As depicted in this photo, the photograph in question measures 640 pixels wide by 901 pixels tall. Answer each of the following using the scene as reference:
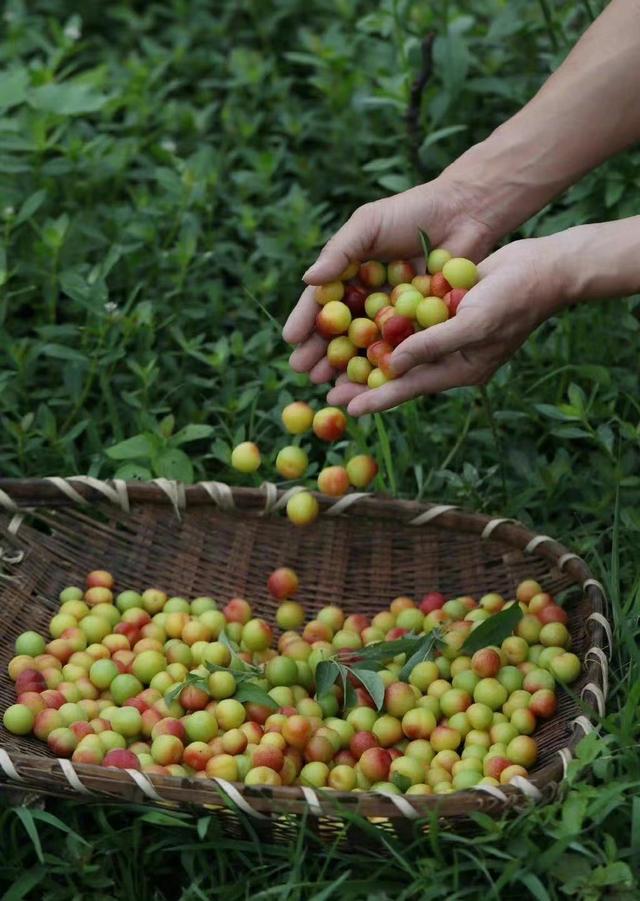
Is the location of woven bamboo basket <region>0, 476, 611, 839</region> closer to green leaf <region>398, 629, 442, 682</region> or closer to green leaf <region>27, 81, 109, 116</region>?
green leaf <region>398, 629, 442, 682</region>

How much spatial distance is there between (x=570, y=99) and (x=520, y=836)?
1611 millimetres

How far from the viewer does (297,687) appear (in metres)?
2.75

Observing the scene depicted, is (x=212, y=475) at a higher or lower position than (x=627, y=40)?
lower

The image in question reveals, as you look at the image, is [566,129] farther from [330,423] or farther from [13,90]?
[13,90]

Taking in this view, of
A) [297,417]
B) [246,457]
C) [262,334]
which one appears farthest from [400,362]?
[262,334]

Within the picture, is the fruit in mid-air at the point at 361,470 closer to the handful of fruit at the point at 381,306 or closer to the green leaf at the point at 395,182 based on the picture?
the handful of fruit at the point at 381,306

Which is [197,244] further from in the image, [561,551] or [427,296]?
[561,551]

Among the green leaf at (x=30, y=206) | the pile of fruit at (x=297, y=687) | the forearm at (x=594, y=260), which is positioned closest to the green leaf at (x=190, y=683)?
the pile of fruit at (x=297, y=687)

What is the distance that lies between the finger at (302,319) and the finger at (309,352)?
0.03 m

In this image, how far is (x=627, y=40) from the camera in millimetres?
2943

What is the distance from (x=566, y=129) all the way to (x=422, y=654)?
1.19 m

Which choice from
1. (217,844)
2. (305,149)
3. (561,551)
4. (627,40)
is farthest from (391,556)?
(305,149)

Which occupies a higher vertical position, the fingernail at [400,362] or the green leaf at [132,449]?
the fingernail at [400,362]

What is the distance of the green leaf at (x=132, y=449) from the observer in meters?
3.15
